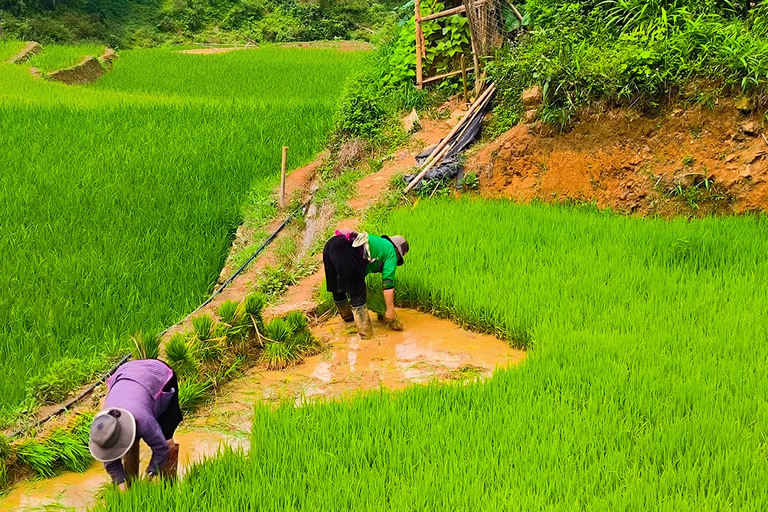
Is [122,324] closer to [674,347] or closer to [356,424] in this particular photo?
[356,424]

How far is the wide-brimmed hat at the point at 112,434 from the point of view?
2396 millimetres

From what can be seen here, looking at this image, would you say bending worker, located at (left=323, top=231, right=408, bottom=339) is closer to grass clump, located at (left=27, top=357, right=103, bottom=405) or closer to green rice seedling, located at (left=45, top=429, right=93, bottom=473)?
grass clump, located at (left=27, top=357, right=103, bottom=405)

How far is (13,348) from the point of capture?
421 centimetres

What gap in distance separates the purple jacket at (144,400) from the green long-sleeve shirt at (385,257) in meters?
1.62

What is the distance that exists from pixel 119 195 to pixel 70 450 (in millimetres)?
4404

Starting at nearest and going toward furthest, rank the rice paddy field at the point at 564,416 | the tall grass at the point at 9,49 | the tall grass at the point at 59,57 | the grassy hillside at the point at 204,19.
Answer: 1. the rice paddy field at the point at 564,416
2. the tall grass at the point at 59,57
3. the tall grass at the point at 9,49
4. the grassy hillside at the point at 204,19

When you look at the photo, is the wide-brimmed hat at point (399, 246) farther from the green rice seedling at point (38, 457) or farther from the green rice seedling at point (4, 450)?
the green rice seedling at point (4, 450)

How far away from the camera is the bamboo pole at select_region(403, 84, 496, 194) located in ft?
21.2

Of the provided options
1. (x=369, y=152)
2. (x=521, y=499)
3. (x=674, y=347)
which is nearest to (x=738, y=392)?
(x=674, y=347)

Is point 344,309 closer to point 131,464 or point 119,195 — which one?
point 131,464

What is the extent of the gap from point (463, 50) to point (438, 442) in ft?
19.7

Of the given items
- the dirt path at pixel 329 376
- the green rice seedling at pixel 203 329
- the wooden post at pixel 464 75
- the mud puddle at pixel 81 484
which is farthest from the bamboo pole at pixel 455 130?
the mud puddle at pixel 81 484

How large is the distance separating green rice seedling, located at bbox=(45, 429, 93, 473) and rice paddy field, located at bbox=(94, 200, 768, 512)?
0.83 meters

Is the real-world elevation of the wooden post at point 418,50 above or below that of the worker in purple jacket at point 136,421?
above
